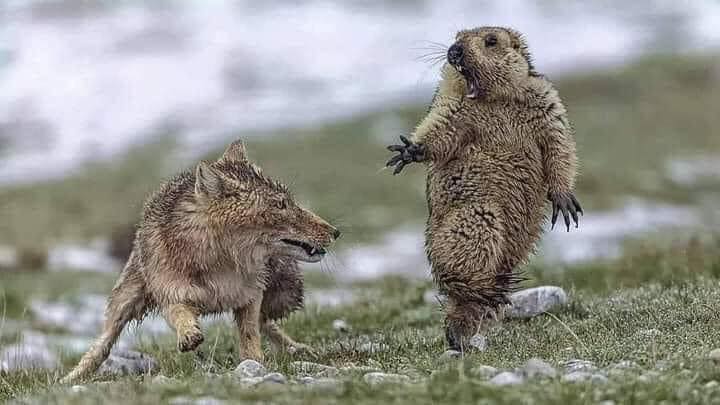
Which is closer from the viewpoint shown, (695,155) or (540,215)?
(540,215)

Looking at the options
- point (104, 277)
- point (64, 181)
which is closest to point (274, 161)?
point (64, 181)

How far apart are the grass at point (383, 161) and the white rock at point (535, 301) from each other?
15.1m

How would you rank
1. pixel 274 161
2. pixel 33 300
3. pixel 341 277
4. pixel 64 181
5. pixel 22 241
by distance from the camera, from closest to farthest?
pixel 33 300, pixel 341 277, pixel 22 241, pixel 274 161, pixel 64 181

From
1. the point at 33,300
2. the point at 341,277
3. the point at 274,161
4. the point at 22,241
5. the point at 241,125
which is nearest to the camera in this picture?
the point at 33,300

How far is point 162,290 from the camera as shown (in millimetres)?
8914

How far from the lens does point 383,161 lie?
46.2m

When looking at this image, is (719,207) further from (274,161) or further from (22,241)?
(22,241)

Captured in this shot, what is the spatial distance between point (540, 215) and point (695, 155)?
4137cm

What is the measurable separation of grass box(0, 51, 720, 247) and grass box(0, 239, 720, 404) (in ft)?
43.2

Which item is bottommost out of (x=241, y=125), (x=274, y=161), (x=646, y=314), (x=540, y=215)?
(x=646, y=314)

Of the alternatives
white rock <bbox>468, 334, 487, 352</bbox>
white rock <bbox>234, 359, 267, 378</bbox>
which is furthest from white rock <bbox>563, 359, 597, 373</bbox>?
white rock <bbox>234, 359, 267, 378</bbox>

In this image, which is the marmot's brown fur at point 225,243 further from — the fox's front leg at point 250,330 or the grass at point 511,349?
the grass at point 511,349

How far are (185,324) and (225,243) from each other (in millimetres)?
755

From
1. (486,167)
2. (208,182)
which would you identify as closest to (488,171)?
(486,167)
